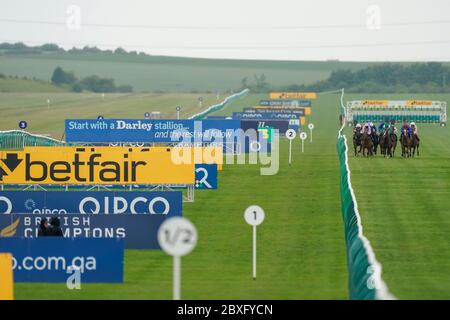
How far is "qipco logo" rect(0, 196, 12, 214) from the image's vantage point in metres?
24.1

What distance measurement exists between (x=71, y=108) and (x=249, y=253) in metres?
70.7

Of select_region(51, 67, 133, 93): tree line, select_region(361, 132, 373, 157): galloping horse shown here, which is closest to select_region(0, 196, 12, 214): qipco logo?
select_region(361, 132, 373, 157): galloping horse

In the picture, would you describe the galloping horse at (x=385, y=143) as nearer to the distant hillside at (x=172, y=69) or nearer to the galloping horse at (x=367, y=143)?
the galloping horse at (x=367, y=143)

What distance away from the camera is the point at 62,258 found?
18609mm

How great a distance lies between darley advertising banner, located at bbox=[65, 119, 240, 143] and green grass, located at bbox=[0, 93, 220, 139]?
14160mm

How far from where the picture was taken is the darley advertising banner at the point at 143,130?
4394 cm

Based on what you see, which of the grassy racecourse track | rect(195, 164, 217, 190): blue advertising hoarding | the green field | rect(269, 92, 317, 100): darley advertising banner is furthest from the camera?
the green field

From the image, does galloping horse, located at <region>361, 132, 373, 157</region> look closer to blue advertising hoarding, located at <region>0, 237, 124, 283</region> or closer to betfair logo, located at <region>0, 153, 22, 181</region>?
betfair logo, located at <region>0, 153, 22, 181</region>

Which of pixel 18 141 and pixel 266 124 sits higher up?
pixel 266 124

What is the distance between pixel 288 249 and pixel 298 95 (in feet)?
294

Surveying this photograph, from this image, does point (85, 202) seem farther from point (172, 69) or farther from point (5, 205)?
point (172, 69)

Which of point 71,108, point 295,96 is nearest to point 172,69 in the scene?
point 295,96

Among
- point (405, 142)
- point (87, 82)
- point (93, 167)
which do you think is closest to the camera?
point (93, 167)
